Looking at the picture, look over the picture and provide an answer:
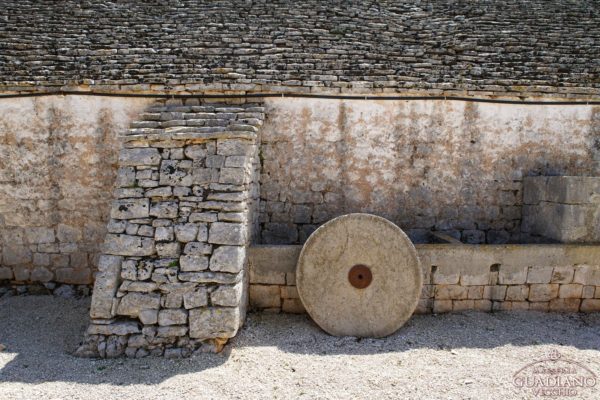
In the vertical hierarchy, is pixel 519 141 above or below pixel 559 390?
above

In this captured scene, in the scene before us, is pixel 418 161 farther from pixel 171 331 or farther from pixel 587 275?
pixel 171 331

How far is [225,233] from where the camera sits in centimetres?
418

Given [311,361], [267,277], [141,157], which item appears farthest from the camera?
[267,277]

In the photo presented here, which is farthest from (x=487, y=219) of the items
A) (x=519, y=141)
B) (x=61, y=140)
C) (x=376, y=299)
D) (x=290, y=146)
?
(x=61, y=140)

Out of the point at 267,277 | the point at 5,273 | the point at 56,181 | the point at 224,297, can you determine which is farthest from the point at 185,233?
the point at 5,273

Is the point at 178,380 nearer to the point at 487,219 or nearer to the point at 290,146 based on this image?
the point at 290,146

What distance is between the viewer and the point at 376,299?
175 inches

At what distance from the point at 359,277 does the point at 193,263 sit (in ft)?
5.66

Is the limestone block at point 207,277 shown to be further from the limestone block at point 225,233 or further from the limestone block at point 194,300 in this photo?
the limestone block at point 225,233

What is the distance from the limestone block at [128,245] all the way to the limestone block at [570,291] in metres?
4.72

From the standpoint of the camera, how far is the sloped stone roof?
18.5 ft

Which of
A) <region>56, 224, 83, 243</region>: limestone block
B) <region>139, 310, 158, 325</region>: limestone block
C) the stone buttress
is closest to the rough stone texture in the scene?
the stone buttress

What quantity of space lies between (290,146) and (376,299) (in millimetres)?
2455

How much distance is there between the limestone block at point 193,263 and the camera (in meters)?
4.08
